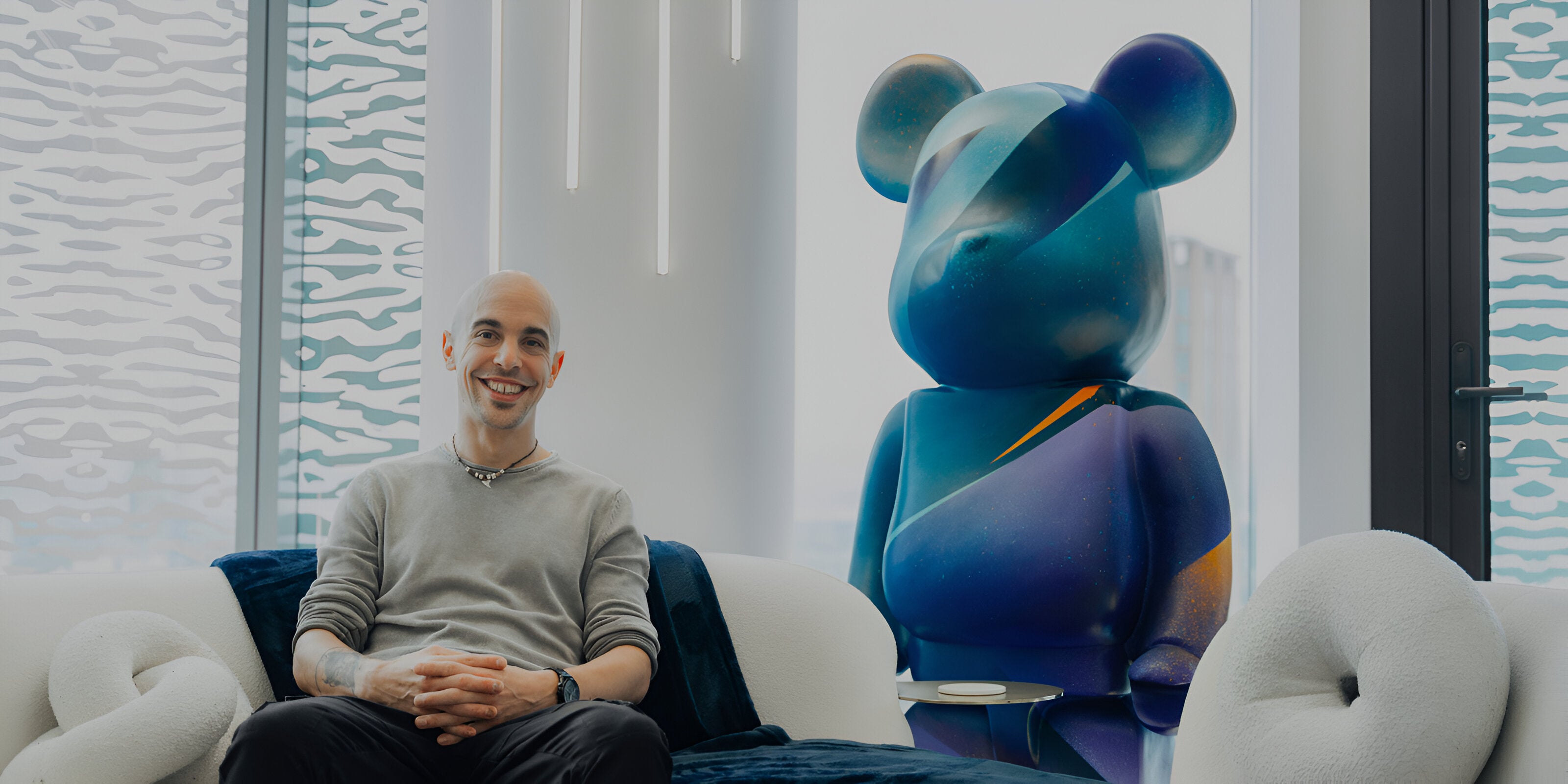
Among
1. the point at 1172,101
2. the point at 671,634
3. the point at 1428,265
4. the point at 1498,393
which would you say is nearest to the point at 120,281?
the point at 671,634

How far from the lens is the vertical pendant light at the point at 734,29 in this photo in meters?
2.69

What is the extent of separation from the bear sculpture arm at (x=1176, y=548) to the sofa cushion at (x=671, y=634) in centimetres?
79

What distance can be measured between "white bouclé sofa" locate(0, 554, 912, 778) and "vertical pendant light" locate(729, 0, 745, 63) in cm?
129

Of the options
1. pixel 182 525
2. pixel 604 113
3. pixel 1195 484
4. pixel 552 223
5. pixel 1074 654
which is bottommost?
pixel 1074 654

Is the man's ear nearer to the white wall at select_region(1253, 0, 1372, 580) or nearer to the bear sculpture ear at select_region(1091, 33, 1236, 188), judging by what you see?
the bear sculpture ear at select_region(1091, 33, 1236, 188)

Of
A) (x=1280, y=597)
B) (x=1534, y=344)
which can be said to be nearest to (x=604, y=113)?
(x=1280, y=597)

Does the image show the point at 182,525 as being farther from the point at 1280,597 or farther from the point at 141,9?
the point at 1280,597

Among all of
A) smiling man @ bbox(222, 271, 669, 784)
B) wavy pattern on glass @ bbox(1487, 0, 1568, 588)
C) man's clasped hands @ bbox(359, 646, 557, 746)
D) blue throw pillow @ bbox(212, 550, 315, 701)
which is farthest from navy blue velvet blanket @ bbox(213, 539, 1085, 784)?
wavy pattern on glass @ bbox(1487, 0, 1568, 588)

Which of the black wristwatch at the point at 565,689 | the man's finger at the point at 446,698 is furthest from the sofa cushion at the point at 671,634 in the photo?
the man's finger at the point at 446,698

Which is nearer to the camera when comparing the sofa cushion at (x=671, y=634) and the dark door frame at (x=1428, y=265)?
the sofa cushion at (x=671, y=634)

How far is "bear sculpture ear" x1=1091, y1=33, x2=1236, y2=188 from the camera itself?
2318mm

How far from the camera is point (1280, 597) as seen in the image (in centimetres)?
134

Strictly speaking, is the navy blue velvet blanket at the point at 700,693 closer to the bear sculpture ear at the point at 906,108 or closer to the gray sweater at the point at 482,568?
the gray sweater at the point at 482,568

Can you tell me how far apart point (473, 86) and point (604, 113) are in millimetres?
500
